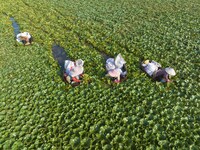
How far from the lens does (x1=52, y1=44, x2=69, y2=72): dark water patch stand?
46.0 feet

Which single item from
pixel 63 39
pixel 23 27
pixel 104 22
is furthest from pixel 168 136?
pixel 23 27

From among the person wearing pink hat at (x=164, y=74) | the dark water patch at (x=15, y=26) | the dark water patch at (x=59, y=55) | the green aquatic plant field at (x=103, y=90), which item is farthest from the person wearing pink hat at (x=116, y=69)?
the dark water patch at (x=15, y=26)

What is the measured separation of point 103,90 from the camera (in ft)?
34.9

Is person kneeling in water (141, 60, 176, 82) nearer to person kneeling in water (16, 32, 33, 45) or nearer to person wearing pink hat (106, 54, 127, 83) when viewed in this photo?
person wearing pink hat (106, 54, 127, 83)

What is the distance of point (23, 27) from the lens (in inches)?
774

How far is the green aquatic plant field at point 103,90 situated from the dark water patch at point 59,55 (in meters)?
0.49

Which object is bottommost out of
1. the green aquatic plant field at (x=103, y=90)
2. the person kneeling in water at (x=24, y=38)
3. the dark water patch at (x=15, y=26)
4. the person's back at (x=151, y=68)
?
the dark water patch at (x=15, y=26)

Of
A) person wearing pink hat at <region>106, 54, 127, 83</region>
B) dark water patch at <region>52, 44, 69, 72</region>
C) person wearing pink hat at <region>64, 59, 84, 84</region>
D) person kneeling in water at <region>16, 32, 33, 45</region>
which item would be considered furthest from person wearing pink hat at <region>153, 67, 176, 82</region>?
person kneeling in water at <region>16, 32, 33, 45</region>

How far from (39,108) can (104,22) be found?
11.4 m

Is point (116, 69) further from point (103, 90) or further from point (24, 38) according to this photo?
point (24, 38)

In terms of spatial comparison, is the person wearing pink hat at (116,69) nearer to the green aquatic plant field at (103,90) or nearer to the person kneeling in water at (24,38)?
the green aquatic plant field at (103,90)

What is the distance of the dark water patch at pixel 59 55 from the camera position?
46.0 ft

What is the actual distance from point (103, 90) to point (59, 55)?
559 cm

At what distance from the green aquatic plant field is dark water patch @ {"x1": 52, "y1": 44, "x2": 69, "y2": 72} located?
19.2 inches
